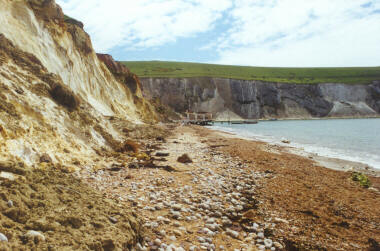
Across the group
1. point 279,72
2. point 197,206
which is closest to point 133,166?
point 197,206

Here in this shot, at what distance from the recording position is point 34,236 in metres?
3.00

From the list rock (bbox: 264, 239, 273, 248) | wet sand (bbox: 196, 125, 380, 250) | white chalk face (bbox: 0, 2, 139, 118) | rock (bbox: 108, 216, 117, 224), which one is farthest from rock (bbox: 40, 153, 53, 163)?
white chalk face (bbox: 0, 2, 139, 118)

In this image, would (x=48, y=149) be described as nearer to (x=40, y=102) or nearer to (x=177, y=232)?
(x=40, y=102)

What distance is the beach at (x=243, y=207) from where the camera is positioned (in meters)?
4.97

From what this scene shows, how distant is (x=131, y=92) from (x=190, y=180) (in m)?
38.5

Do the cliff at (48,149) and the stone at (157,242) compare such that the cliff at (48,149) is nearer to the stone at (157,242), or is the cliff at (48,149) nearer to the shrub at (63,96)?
the shrub at (63,96)

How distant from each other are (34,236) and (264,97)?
109 meters

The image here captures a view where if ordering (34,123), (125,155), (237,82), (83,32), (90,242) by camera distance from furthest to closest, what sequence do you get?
1. (237,82)
2. (83,32)
3. (125,155)
4. (34,123)
5. (90,242)

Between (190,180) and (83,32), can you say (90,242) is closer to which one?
(190,180)

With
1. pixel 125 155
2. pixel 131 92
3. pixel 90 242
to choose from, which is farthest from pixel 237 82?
pixel 90 242

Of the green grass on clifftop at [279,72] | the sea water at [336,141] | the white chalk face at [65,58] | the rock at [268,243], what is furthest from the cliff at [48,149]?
the green grass on clifftop at [279,72]

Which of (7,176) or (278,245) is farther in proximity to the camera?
(278,245)

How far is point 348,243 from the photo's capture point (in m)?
5.12

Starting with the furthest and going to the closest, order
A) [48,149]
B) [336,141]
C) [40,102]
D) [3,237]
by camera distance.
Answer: [336,141] → [40,102] → [48,149] → [3,237]
